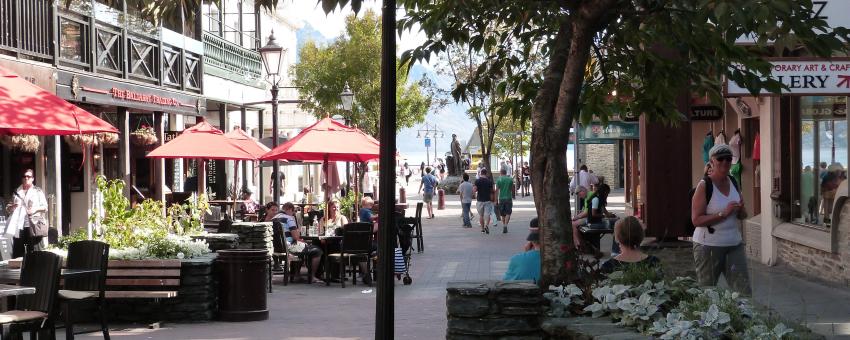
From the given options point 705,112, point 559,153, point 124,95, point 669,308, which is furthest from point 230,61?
point 669,308

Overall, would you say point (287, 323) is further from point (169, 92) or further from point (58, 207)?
point (169, 92)

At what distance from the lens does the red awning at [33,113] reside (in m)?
10.1

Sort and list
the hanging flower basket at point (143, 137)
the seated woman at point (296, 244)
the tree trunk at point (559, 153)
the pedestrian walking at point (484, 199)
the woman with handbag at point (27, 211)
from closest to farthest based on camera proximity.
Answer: the tree trunk at point (559, 153) < the woman with handbag at point (27, 211) < the seated woman at point (296, 244) < the hanging flower basket at point (143, 137) < the pedestrian walking at point (484, 199)

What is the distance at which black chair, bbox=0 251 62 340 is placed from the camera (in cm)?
883

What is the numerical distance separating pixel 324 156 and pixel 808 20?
14614 millimetres

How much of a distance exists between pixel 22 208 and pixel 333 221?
685 cm

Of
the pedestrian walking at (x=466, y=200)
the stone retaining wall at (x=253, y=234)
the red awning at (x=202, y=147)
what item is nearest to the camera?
the stone retaining wall at (x=253, y=234)

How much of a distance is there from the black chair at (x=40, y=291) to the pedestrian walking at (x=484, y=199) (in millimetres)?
21911

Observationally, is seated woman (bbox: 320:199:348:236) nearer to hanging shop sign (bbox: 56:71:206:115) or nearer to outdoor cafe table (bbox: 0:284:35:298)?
hanging shop sign (bbox: 56:71:206:115)

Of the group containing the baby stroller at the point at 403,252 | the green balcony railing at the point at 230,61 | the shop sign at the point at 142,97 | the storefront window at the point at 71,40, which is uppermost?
the green balcony railing at the point at 230,61

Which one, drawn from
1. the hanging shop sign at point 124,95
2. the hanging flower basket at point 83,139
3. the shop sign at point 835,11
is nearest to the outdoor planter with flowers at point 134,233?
the shop sign at point 835,11

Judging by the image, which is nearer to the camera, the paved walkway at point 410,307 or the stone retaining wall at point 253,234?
the paved walkway at point 410,307

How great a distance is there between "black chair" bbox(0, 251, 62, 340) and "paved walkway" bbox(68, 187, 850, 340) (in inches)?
107

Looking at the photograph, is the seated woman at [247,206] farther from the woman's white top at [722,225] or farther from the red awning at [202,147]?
the woman's white top at [722,225]
